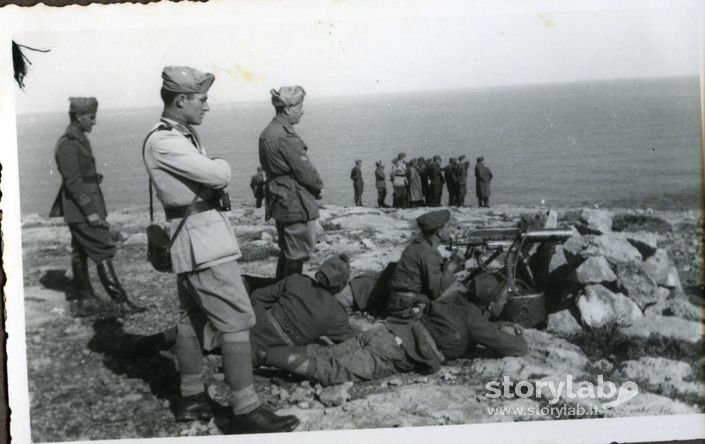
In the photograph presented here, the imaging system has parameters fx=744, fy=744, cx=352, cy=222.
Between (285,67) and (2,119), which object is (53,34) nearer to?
(2,119)

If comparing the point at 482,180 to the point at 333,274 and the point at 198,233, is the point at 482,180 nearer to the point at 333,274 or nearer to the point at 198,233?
the point at 333,274

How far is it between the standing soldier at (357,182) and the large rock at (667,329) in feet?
7.85

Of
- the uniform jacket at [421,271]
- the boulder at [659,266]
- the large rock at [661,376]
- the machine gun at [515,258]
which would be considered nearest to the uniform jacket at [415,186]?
the machine gun at [515,258]

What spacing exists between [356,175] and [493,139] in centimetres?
117

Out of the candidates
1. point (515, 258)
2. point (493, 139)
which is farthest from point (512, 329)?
point (493, 139)

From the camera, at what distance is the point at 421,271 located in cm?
527

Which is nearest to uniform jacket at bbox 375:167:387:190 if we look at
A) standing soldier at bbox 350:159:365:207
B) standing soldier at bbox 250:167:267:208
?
standing soldier at bbox 350:159:365:207

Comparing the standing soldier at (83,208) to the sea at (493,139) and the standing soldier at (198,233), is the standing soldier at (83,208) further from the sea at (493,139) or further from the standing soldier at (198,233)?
the standing soldier at (198,233)

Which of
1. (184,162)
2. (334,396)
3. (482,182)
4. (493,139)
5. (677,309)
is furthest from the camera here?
(482,182)

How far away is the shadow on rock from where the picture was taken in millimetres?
5156

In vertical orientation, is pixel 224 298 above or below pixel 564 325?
above

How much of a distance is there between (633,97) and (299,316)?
2.95 metres

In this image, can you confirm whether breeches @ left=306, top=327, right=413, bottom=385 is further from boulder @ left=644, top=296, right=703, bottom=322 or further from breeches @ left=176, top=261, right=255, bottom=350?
boulder @ left=644, top=296, right=703, bottom=322

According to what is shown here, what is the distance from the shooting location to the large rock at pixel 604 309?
5.36 m
